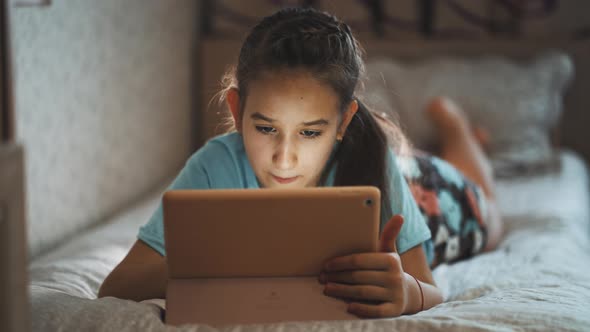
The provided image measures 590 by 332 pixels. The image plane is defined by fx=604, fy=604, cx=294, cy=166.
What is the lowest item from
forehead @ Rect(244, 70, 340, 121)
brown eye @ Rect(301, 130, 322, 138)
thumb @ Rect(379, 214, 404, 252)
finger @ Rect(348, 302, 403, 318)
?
finger @ Rect(348, 302, 403, 318)

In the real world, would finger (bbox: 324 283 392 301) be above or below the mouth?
below

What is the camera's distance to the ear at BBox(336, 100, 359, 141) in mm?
966

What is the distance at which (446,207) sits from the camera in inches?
54.1

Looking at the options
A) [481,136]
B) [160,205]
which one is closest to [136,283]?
[160,205]

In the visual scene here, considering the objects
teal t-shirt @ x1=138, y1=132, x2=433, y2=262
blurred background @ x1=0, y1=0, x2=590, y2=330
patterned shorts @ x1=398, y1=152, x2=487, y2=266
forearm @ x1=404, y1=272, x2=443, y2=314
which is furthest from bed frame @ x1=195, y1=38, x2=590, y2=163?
forearm @ x1=404, y1=272, x2=443, y2=314

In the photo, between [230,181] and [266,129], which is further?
[230,181]

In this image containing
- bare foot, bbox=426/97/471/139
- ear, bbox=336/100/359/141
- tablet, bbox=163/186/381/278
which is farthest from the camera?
bare foot, bbox=426/97/471/139

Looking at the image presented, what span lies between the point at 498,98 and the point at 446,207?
916 millimetres

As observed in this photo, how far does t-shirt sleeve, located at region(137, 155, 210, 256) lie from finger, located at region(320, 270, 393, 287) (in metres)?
0.32

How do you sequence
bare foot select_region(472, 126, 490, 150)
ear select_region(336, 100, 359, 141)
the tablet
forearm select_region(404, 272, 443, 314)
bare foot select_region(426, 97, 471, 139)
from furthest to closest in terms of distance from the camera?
bare foot select_region(472, 126, 490, 150) → bare foot select_region(426, 97, 471, 139) → ear select_region(336, 100, 359, 141) → forearm select_region(404, 272, 443, 314) → the tablet

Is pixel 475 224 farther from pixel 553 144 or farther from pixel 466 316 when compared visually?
pixel 553 144

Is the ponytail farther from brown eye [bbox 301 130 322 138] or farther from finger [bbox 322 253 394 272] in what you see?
finger [bbox 322 253 394 272]

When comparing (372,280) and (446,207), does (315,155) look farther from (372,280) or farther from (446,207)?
(446,207)

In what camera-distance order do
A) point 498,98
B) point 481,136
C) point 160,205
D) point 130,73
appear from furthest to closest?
point 498,98, point 481,136, point 130,73, point 160,205
